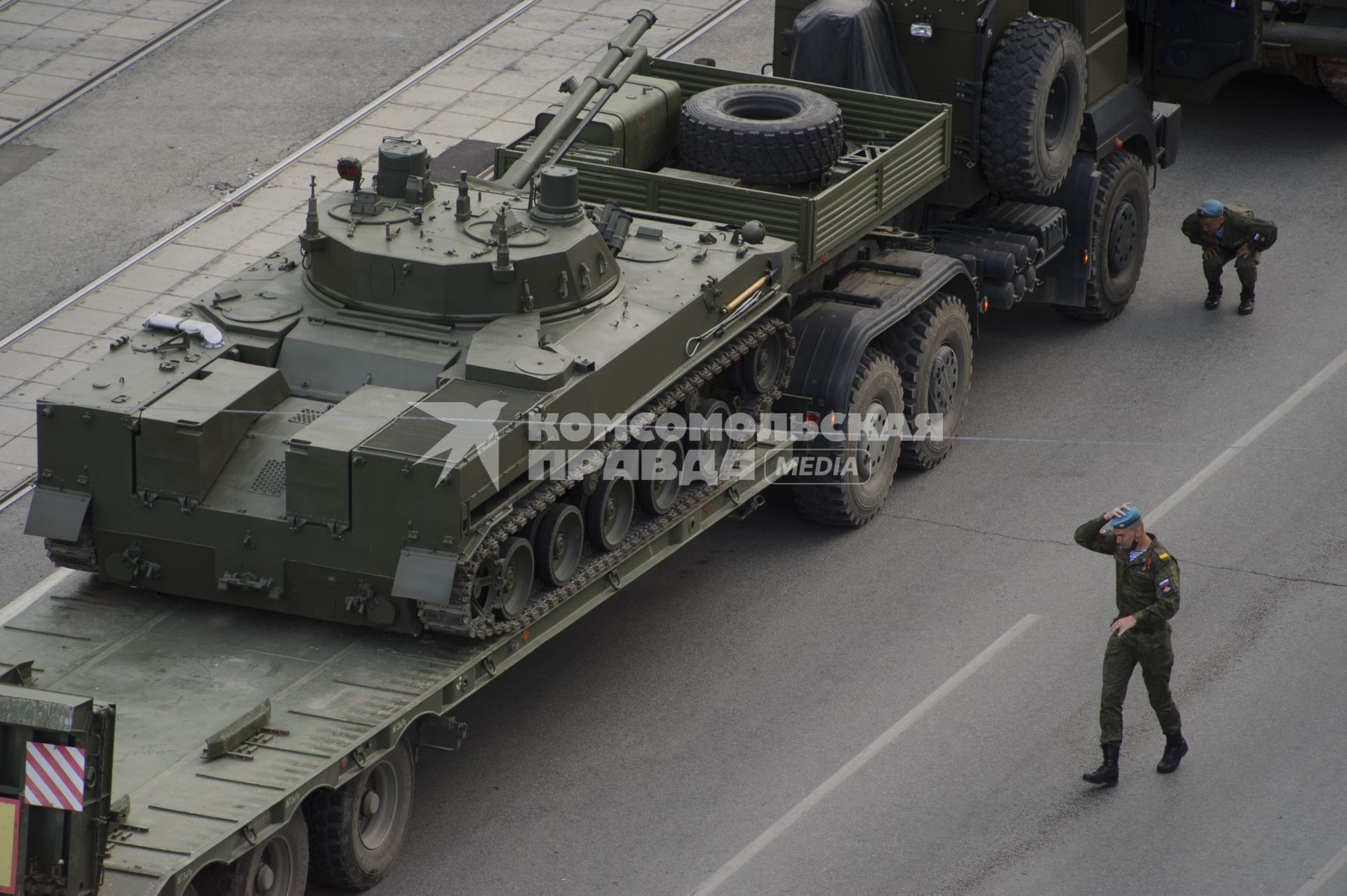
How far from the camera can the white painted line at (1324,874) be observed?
11.0 m

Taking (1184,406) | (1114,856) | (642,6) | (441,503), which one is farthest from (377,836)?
(642,6)

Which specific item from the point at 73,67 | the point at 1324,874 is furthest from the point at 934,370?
the point at 73,67

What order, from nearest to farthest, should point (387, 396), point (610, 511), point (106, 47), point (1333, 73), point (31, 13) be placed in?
point (387, 396) < point (610, 511) < point (1333, 73) < point (106, 47) < point (31, 13)

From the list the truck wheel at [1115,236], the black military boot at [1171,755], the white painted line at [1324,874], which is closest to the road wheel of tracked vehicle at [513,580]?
the black military boot at [1171,755]

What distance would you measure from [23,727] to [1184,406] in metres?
9.76

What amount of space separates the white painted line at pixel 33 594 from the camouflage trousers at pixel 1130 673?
6421 mm

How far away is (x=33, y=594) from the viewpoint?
1409 cm

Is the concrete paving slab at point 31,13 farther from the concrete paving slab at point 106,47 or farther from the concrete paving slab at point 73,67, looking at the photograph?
the concrete paving slab at point 73,67

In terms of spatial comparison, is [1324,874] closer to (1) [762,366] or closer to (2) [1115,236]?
(1) [762,366]

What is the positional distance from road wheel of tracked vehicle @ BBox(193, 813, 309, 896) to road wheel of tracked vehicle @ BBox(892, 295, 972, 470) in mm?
6188

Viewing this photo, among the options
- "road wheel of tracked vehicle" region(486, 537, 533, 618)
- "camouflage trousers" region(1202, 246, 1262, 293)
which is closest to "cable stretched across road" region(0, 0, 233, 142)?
"road wheel of tracked vehicle" region(486, 537, 533, 618)

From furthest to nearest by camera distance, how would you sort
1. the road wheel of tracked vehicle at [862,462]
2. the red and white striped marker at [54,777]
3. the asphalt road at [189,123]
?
the asphalt road at [189,123], the road wheel of tracked vehicle at [862,462], the red and white striped marker at [54,777]

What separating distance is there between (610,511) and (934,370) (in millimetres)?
3699

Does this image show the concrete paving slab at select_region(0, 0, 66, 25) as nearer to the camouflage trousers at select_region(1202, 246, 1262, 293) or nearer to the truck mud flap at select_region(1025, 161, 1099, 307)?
the truck mud flap at select_region(1025, 161, 1099, 307)
